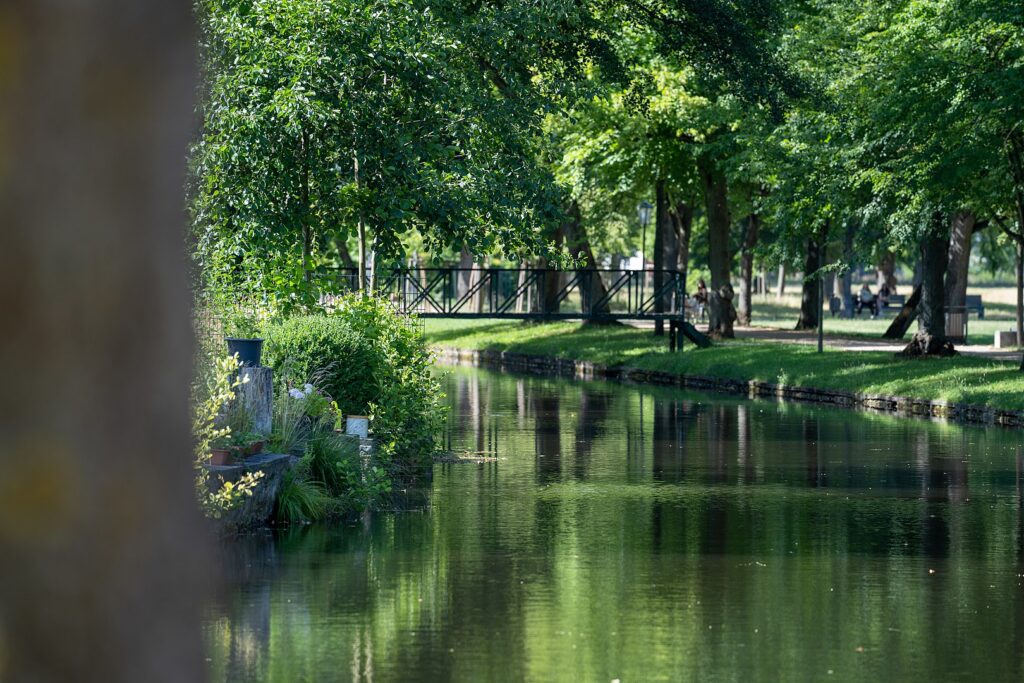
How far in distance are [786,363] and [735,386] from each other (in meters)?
1.20

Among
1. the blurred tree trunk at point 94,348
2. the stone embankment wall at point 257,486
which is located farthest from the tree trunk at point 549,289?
the blurred tree trunk at point 94,348

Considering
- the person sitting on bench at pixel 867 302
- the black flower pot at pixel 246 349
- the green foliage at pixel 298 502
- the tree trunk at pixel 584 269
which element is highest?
the tree trunk at pixel 584 269

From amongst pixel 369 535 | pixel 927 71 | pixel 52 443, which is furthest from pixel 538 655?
pixel 927 71

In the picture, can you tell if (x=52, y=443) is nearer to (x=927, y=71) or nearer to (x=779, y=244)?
(x=927, y=71)

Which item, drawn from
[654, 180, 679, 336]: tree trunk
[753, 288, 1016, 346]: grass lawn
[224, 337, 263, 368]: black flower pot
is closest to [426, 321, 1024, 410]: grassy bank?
[654, 180, 679, 336]: tree trunk

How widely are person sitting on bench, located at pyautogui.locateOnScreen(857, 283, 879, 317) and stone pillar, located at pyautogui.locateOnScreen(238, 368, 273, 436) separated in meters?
58.2

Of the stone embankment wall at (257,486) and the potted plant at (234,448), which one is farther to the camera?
the potted plant at (234,448)

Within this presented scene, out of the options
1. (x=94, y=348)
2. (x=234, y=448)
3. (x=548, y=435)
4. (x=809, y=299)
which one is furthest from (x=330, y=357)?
(x=809, y=299)

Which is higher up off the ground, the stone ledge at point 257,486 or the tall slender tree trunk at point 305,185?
the tall slender tree trunk at point 305,185

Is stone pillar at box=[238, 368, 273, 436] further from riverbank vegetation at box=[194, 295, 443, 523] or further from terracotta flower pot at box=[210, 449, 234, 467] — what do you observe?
terracotta flower pot at box=[210, 449, 234, 467]

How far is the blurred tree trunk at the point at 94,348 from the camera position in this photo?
3.00m

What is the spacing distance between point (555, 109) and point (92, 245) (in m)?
20.7

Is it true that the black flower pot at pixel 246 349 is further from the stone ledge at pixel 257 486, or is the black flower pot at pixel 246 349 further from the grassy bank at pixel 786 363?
the grassy bank at pixel 786 363

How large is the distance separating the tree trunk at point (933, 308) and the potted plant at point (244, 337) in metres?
20.5
